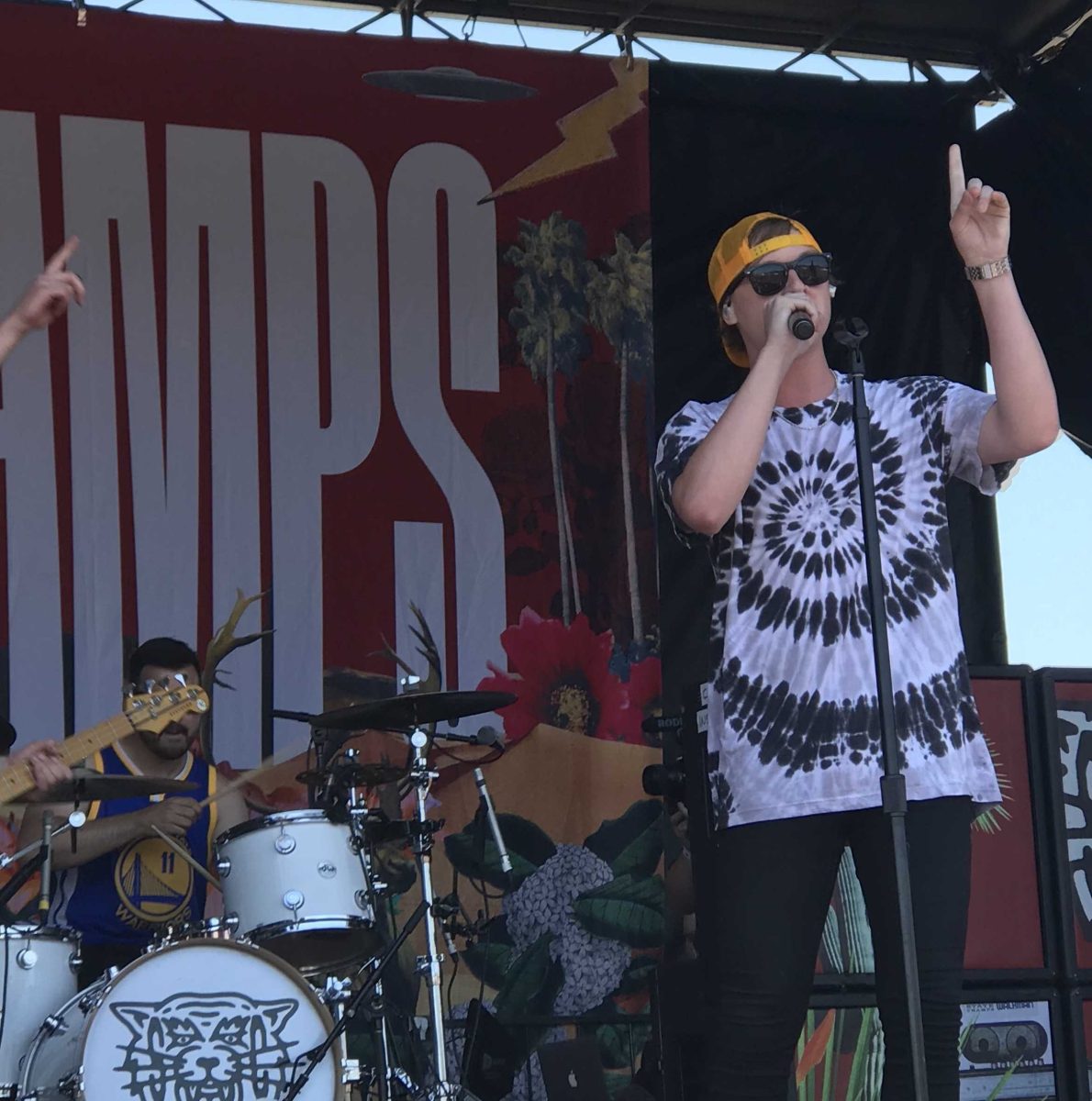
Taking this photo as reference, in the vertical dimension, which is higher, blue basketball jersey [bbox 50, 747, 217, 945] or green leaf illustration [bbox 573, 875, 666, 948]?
blue basketball jersey [bbox 50, 747, 217, 945]

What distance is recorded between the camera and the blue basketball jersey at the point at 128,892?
3828 mm

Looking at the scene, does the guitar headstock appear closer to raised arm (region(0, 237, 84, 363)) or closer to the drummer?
the drummer

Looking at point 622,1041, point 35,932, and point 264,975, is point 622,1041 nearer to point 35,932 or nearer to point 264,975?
point 264,975

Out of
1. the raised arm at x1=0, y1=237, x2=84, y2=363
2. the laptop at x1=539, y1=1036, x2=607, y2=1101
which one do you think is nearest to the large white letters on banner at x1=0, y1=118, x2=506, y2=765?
the laptop at x1=539, y1=1036, x2=607, y2=1101

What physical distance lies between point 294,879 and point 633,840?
1381 millimetres

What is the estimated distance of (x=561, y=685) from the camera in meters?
4.60

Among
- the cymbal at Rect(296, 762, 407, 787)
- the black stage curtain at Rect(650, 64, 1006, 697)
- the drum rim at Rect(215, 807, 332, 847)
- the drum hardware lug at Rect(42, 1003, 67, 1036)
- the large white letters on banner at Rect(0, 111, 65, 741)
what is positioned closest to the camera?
the drum hardware lug at Rect(42, 1003, 67, 1036)

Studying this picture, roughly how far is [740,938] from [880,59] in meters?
3.61

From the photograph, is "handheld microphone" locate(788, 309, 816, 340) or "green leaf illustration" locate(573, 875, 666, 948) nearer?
"handheld microphone" locate(788, 309, 816, 340)

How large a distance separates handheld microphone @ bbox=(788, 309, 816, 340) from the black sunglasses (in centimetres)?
13

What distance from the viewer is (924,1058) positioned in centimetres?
204

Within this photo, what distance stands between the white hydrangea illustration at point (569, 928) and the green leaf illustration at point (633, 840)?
32mm

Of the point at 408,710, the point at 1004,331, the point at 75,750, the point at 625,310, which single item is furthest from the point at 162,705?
the point at 1004,331

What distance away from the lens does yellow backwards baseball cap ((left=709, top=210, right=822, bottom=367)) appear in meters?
2.32
